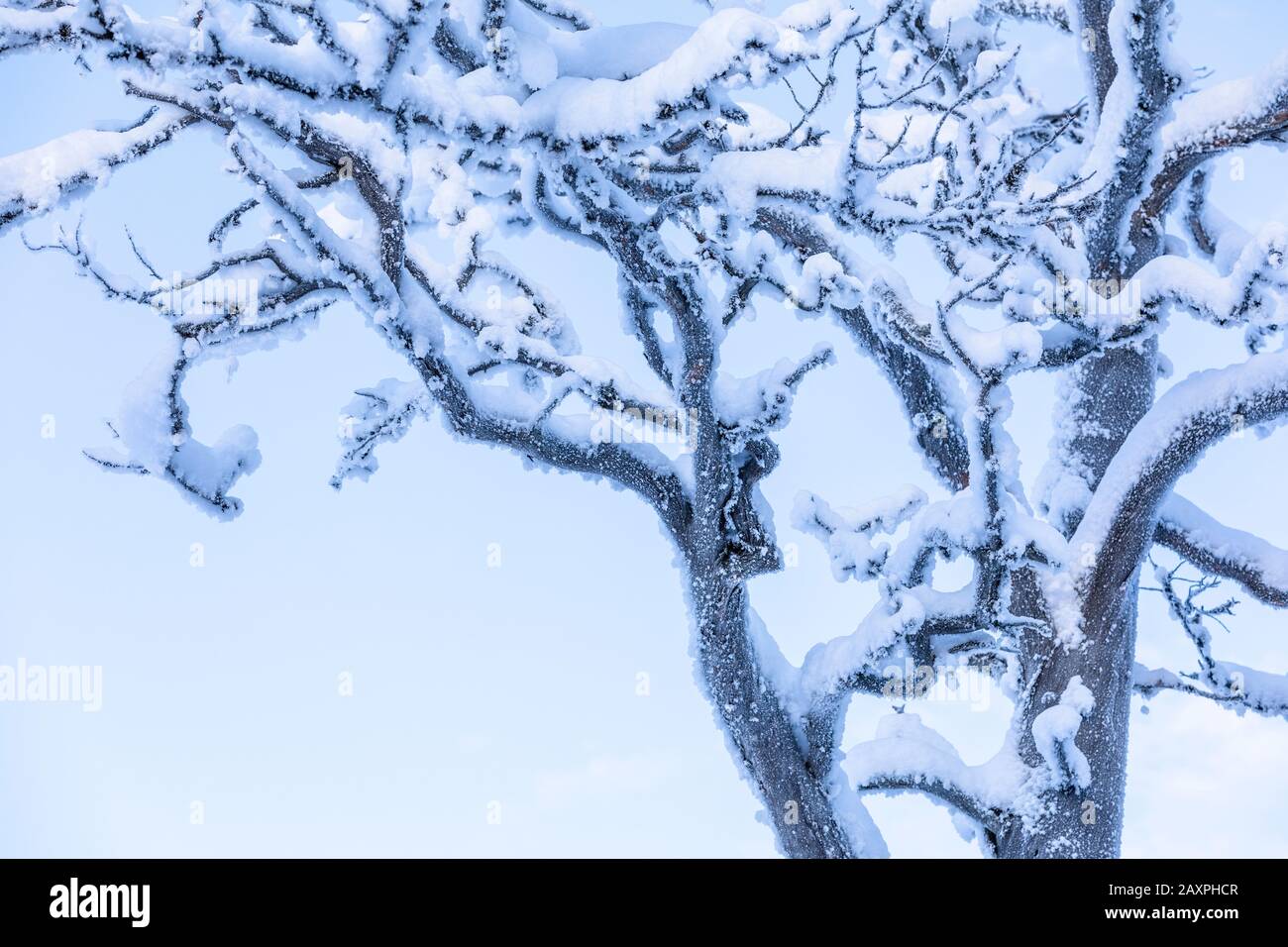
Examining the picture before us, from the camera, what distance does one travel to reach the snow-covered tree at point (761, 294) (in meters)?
3.26

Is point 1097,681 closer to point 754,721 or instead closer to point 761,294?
point 754,721

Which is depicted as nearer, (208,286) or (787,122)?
(208,286)

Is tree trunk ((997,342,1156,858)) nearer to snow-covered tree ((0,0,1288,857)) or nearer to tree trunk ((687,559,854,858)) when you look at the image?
snow-covered tree ((0,0,1288,857))

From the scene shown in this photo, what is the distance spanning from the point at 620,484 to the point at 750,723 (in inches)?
45.4

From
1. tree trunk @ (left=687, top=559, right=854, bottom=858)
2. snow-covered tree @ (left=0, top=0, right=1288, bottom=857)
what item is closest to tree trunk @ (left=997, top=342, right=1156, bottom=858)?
snow-covered tree @ (left=0, top=0, right=1288, bottom=857)

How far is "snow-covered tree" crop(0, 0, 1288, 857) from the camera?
3264mm

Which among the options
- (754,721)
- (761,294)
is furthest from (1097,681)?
(761,294)

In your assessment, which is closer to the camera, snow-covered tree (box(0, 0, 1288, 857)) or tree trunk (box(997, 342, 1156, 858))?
snow-covered tree (box(0, 0, 1288, 857))

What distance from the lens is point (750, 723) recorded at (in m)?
4.19

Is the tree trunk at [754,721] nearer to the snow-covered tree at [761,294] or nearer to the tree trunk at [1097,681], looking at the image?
the snow-covered tree at [761,294]

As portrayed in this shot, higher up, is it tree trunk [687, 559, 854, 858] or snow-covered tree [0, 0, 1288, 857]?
snow-covered tree [0, 0, 1288, 857]
